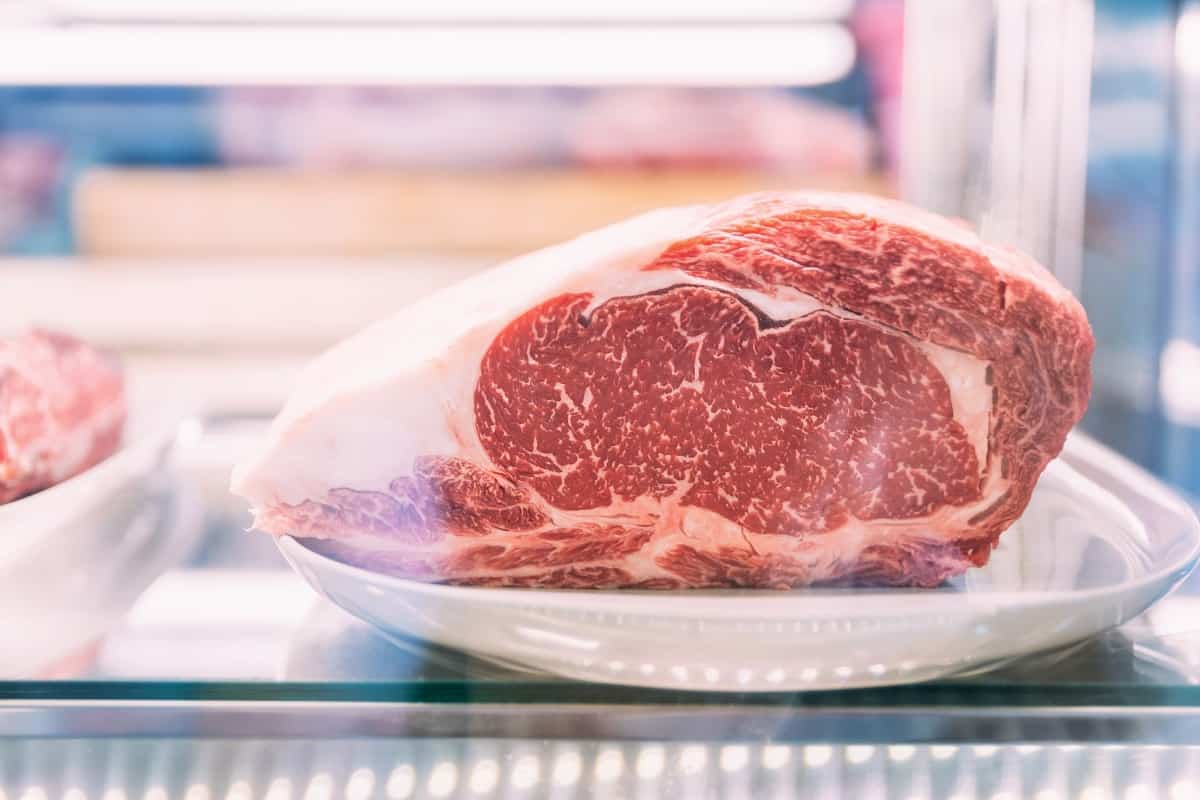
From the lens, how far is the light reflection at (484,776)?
0.61 metres

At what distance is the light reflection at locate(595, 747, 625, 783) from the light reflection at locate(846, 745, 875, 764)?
129 mm

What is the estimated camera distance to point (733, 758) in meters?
0.61

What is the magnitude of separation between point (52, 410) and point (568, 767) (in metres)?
0.59

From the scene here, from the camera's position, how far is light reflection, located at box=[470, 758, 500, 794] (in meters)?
0.61

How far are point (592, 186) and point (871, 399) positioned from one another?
103 centimetres

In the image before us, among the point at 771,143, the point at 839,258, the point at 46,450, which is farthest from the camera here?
the point at 771,143

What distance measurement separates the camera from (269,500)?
719 millimetres

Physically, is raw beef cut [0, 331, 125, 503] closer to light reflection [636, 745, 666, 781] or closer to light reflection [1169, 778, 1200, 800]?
light reflection [636, 745, 666, 781]

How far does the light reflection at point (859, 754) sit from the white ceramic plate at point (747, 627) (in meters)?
0.04

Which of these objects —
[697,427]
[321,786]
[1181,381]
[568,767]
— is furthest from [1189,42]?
[321,786]

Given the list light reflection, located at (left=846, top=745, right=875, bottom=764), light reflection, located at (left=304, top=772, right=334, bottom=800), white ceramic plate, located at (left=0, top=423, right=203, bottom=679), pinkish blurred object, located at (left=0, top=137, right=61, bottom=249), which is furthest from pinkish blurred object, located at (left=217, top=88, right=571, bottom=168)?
light reflection, located at (left=846, top=745, right=875, bottom=764)

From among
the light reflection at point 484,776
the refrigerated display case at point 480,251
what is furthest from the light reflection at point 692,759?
the light reflection at point 484,776

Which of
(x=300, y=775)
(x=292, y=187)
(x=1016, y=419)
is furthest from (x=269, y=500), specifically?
(x=292, y=187)

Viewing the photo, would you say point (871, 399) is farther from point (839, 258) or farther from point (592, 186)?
point (592, 186)
